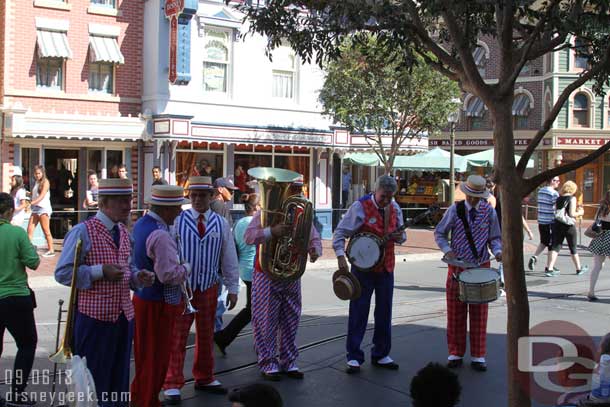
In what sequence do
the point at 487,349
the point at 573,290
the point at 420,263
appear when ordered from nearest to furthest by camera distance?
the point at 487,349, the point at 573,290, the point at 420,263

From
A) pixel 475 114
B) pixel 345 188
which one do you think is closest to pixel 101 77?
pixel 345 188

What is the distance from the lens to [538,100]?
34625 millimetres

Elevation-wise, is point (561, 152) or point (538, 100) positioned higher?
point (538, 100)

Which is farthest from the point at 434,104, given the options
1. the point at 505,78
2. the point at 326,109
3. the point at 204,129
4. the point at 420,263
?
the point at 505,78

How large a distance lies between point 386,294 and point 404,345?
127 centimetres

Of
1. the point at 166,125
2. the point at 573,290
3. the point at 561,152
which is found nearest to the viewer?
the point at 573,290

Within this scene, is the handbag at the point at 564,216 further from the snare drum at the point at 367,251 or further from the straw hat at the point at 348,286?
the straw hat at the point at 348,286

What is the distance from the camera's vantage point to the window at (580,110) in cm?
3369

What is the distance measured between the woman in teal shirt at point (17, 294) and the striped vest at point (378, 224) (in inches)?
122

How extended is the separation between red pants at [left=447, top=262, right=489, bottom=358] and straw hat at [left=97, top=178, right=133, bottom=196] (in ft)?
12.1

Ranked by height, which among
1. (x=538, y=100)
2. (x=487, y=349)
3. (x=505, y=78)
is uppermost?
(x=538, y=100)

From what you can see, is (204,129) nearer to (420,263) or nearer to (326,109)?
(326,109)

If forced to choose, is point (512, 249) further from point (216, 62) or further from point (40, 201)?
point (216, 62)

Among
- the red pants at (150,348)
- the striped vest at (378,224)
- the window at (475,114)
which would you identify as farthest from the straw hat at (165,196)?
the window at (475,114)
